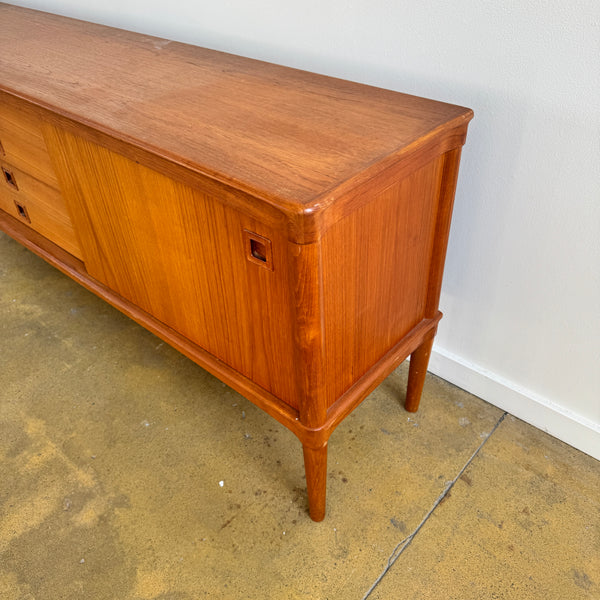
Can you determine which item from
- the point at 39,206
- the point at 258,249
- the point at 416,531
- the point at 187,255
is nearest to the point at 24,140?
the point at 39,206

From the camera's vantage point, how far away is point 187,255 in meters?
1.05

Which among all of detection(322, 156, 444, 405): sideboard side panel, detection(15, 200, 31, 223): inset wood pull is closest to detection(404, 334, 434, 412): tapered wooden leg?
A: detection(322, 156, 444, 405): sideboard side panel

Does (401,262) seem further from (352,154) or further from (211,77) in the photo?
(211,77)

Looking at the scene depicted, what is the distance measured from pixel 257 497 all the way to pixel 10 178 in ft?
3.67

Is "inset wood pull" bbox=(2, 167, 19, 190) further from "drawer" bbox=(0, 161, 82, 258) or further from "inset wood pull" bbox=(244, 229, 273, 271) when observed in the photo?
"inset wood pull" bbox=(244, 229, 273, 271)

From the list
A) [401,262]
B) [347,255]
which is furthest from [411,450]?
[347,255]

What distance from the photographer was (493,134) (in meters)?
1.13

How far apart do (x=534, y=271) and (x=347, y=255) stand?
0.56 m

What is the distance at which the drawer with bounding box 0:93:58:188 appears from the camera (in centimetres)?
122

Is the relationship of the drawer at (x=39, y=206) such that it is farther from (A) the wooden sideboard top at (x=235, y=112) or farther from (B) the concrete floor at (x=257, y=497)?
(B) the concrete floor at (x=257, y=497)

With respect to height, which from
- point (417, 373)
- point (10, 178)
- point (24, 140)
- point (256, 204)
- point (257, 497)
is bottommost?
point (257, 497)

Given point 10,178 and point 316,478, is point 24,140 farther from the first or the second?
point 316,478

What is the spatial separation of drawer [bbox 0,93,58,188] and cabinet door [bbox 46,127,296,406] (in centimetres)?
6

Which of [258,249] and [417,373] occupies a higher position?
[258,249]
